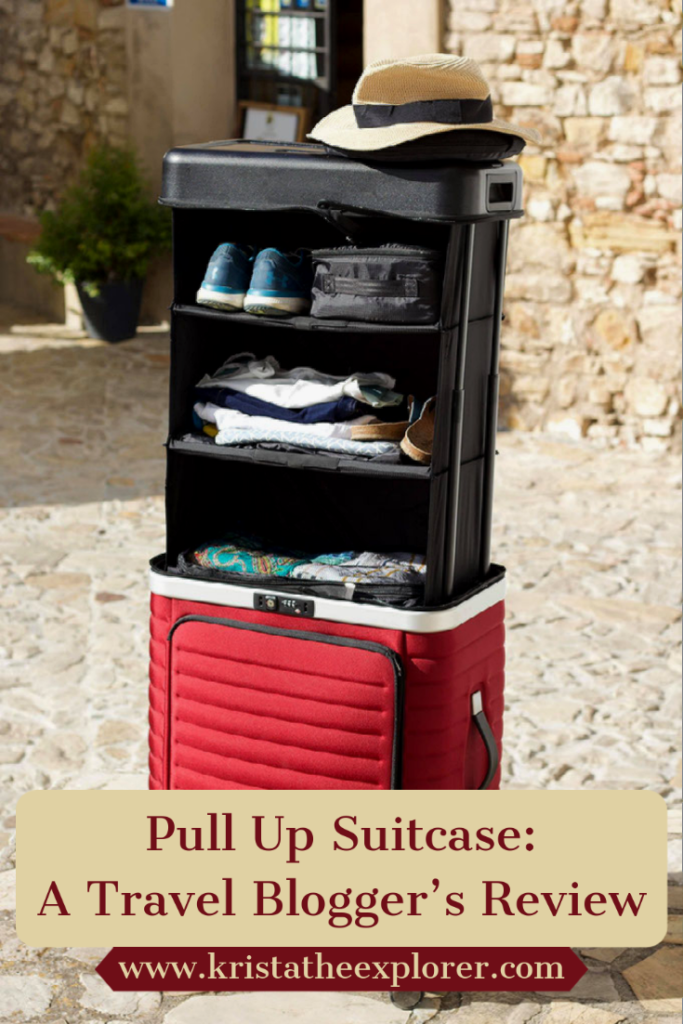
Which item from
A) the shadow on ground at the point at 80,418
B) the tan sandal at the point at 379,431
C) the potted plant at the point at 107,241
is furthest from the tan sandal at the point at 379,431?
the potted plant at the point at 107,241

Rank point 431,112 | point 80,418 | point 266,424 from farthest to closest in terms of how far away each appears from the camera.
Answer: point 80,418, point 266,424, point 431,112

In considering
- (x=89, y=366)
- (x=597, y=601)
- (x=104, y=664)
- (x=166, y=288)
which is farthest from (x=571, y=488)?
(x=166, y=288)

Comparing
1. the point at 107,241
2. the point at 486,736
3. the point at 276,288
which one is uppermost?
the point at 276,288

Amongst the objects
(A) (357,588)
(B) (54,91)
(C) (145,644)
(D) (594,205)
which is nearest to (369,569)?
(A) (357,588)

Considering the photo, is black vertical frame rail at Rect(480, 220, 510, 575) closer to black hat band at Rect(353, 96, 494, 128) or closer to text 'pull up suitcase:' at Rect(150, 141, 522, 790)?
text 'pull up suitcase:' at Rect(150, 141, 522, 790)

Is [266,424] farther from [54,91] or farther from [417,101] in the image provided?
[54,91]

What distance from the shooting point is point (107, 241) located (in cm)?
948

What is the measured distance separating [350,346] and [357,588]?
0.65m

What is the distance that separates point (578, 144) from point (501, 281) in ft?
15.6

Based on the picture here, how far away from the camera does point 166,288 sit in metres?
10.1

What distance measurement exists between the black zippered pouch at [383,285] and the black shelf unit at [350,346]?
1.2 inches

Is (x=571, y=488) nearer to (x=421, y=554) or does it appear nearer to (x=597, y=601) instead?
(x=597, y=601)

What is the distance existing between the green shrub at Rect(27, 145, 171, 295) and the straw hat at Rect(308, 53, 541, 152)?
6.90 m

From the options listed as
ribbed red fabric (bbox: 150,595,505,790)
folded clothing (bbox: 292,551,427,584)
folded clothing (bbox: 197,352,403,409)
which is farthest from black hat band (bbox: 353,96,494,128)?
ribbed red fabric (bbox: 150,595,505,790)
